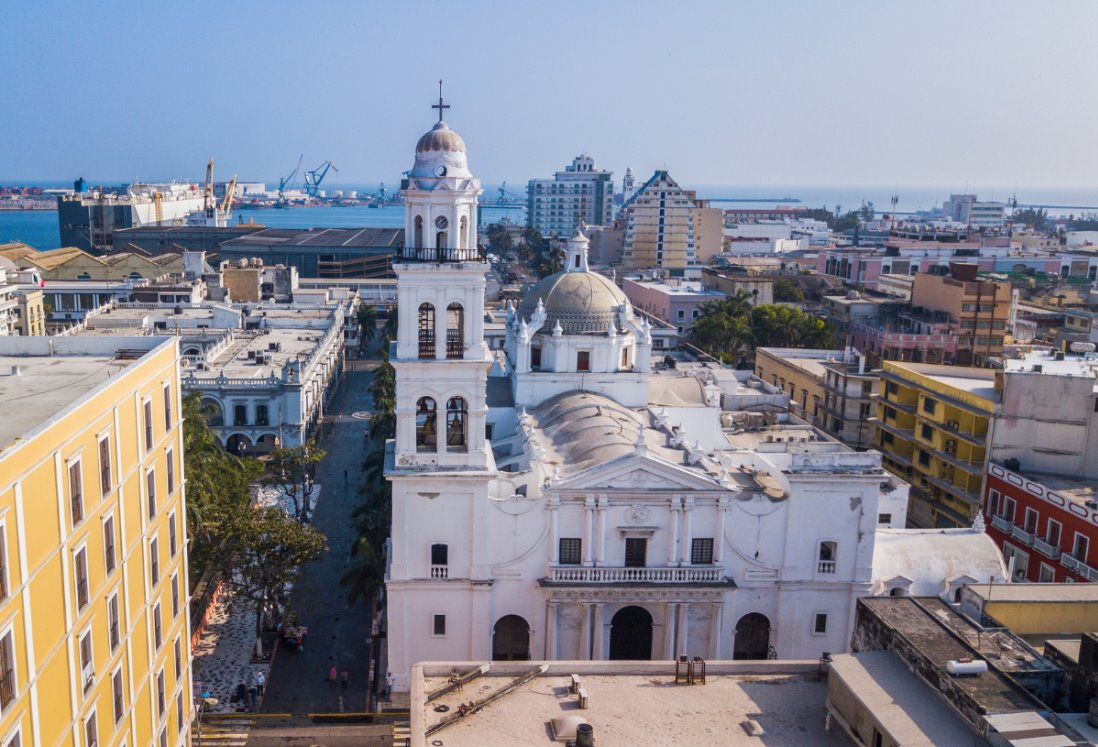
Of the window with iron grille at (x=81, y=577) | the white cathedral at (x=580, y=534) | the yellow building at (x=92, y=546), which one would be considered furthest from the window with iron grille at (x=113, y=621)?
the white cathedral at (x=580, y=534)

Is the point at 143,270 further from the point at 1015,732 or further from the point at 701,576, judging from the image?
the point at 1015,732

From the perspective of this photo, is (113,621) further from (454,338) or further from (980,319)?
(980,319)

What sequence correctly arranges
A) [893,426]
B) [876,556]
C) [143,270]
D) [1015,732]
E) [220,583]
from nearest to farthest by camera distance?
[1015,732], [876,556], [220,583], [893,426], [143,270]

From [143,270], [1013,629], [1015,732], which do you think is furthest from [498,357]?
[143,270]

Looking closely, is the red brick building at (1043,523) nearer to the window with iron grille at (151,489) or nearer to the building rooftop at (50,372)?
the window with iron grille at (151,489)

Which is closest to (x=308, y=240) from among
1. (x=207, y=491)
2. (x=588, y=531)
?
(x=207, y=491)

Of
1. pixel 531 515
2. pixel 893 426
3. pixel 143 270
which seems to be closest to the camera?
pixel 531 515
